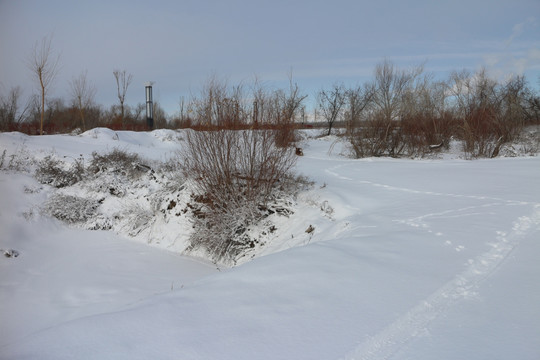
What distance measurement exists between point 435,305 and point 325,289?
86 cm

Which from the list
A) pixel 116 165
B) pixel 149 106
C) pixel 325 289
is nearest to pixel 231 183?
pixel 325 289

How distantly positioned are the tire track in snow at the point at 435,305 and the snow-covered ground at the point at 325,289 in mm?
12

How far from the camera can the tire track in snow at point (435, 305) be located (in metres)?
2.13

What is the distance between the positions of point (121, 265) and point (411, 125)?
→ 1368 cm

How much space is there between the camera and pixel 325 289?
2.93 metres

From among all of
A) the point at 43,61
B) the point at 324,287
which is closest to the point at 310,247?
the point at 324,287

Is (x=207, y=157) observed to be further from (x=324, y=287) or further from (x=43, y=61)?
(x=43, y=61)

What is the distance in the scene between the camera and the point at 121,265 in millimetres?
6516

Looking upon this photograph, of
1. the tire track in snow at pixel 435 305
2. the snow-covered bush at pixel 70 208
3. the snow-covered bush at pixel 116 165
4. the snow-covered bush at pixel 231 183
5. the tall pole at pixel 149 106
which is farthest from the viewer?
the tall pole at pixel 149 106

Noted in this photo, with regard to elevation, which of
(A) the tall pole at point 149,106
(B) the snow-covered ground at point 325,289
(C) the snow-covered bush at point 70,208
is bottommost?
(C) the snow-covered bush at point 70,208

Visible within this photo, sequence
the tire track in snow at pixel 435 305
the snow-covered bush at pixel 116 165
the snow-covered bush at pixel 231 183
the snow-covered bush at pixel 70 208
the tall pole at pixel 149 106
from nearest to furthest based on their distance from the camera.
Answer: the tire track in snow at pixel 435 305, the snow-covered bush at pixel 231 183, the snow-covered bush at pixel 70 208, the snow-covered bush at pixel 116 165, the tall pole at pixel 149 106

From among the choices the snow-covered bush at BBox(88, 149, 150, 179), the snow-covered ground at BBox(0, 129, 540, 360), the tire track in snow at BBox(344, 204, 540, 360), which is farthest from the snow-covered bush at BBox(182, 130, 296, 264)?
the tire track in snow at BBox(344, 204, 540, 360)

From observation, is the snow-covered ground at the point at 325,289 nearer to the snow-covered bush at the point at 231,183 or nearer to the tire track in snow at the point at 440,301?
the tire track in snow at the point at 440,301

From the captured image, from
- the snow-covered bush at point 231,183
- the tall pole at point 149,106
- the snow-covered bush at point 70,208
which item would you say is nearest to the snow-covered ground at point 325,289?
the snow-covered bush at point 231,183
